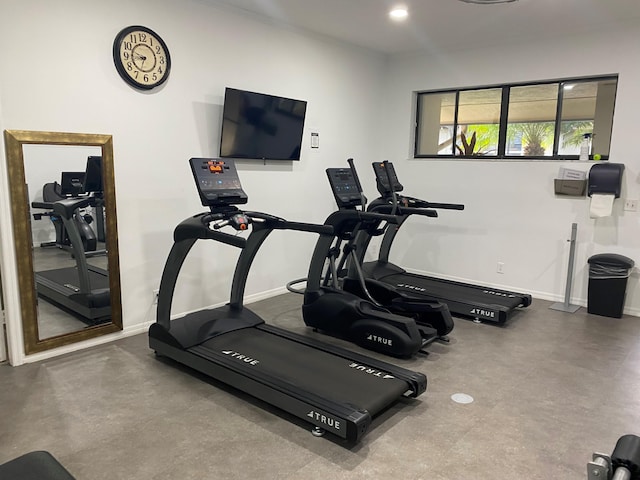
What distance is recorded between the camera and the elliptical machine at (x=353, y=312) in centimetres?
364

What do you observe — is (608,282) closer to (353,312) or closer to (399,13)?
(353,312)

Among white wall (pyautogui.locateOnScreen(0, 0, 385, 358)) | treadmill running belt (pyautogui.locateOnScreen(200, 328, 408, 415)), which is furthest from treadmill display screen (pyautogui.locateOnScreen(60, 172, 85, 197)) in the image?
treadmill running belt (pyautogui.locateOnScreen(200, 328, 408, 415))

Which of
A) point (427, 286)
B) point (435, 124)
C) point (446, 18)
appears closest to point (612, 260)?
point (427, 286)

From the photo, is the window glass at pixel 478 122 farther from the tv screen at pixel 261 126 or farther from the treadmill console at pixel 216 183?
the treadmill console at pixel 216 183

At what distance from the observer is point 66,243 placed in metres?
3.71

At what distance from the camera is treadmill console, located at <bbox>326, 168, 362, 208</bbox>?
14.3 ft

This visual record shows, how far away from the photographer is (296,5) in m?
4.40

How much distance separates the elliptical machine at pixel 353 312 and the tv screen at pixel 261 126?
37.0 inches

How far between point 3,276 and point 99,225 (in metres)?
0.77

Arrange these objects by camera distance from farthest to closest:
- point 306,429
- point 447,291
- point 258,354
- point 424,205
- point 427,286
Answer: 1. point 427,286
2. point 447,291
3. point 424,205
4. point 258,354
5. point 306,429

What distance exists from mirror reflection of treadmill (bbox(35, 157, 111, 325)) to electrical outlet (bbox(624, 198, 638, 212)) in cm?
504

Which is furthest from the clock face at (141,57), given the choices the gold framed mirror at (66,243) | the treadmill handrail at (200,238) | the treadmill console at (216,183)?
the treadmill handrail at (200,238)

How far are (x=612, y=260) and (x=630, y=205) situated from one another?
62 centimetres

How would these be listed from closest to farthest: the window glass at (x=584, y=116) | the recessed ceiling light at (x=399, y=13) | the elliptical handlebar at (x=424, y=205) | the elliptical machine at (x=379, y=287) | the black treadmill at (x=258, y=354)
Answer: the black treadmill at (x=258, y=354)
the elliptical machine at (x=379, y=287)
the recessed ceiling light at (x=399, y=13)
the elliptical handlebar at (x=424, y=205)
the window glass at (x=584, y=116)
